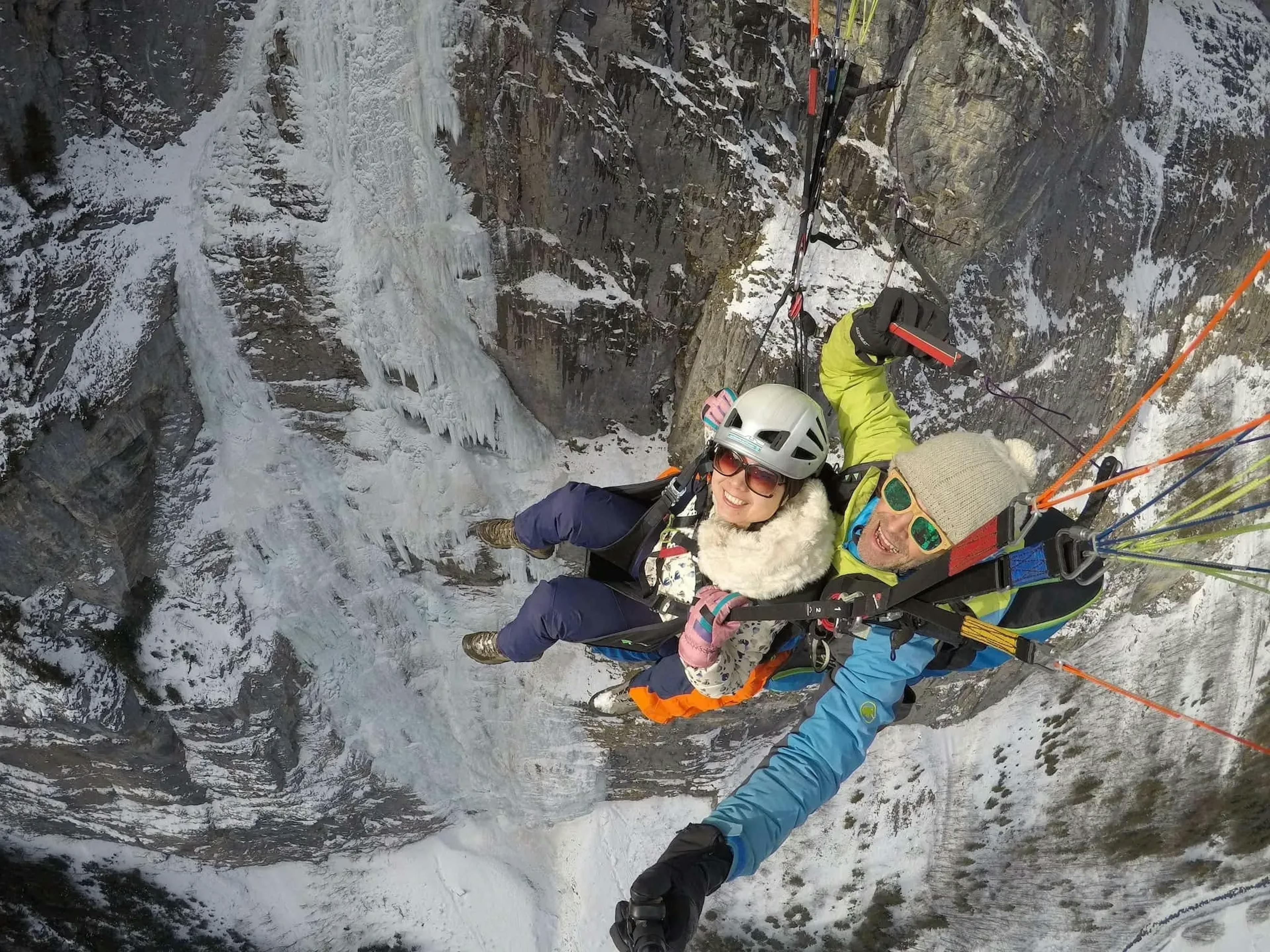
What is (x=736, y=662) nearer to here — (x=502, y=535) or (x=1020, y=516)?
(x=1020, y=516)

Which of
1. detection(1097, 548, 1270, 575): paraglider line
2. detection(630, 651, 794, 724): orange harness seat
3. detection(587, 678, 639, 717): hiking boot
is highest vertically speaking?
detection(1097, 548, 1270, 575): paraglider line

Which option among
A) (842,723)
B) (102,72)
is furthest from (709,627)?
(102,72)

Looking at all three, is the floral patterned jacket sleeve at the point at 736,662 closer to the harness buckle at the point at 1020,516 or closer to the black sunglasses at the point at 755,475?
the black sunglasses at the point at 755,475

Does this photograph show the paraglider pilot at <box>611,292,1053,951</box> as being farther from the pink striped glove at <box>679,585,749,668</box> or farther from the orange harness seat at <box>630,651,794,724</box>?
the pink striped glove at <box>679,585,749,668</box>

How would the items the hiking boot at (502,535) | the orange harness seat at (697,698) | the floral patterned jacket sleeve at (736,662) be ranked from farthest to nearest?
1. the hiking boot at (502,535)
2. the orange harness seat at (697,698)
3. the floral patterned jacket sleeve at (736,662)

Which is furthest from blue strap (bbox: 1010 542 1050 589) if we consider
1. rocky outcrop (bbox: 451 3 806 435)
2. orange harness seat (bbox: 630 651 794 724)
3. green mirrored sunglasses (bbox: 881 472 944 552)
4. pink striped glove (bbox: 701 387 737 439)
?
rocky outcrop (bbox: 451 3 806 435)

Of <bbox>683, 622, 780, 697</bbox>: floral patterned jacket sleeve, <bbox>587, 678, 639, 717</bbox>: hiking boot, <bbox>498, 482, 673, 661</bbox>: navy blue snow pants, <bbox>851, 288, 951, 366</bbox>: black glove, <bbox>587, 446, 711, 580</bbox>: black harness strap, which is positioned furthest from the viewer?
<bbox>587, 678, 639, 717</bbox>: hiking boot

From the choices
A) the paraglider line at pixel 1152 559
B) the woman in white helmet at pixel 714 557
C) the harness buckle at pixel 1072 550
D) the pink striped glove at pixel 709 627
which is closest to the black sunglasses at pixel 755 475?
the woman in white helmet at pixel 714 557
